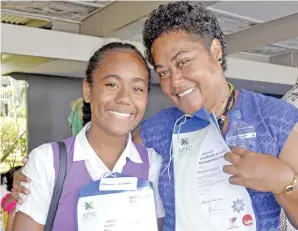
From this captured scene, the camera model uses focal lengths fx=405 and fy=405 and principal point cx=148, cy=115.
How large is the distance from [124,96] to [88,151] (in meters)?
0.22

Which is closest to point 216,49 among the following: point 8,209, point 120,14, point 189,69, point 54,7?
point 189,69

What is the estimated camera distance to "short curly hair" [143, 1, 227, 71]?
131cm

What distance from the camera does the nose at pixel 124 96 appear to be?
135 cm

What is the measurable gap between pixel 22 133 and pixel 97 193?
19.5 feet

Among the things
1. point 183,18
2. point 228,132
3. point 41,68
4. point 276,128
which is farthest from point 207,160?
point 41,68

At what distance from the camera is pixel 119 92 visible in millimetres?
1361

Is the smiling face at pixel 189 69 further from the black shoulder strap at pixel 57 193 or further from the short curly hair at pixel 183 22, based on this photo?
the black shoulder strap at pixel 57 193

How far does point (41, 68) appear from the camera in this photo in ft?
21.7

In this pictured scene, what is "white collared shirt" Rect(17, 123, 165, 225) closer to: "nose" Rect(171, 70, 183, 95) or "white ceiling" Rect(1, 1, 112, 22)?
"nose" Rect(171, 70, 183, 95)

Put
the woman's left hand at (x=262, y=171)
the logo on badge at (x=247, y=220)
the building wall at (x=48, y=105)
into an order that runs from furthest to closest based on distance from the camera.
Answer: the building wall at (x=48, y=105) < the logo on badge at (x=247, y=220) < the woman's left hand at (x=262, y=171)

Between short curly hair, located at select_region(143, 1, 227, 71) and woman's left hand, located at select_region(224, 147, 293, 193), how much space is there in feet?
1.33

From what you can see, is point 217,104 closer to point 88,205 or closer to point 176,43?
point 176,43

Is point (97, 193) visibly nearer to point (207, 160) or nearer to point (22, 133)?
point (207, 160)

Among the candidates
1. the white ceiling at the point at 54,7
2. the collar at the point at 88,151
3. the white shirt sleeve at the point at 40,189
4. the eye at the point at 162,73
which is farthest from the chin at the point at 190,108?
the white ceiling at the point at 54,7
